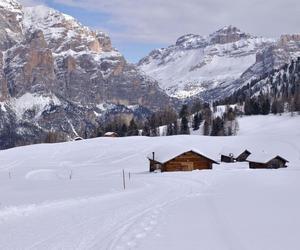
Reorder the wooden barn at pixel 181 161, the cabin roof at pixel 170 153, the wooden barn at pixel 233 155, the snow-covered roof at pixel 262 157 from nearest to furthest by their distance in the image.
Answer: the wooden barn at pixel 181 161 < the cabin roof at pixel 170 153 < the snow-covered roof at pixel 262 157 < the wooden barn at pixel 233 155

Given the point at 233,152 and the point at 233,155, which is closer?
the point at 233,155

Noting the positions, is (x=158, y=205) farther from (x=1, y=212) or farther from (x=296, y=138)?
(x=296, y=138)

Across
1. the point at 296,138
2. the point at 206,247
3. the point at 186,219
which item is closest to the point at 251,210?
the point at 186,219

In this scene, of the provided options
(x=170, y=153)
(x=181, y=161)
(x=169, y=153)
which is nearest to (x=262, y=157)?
(x=181, y=161)

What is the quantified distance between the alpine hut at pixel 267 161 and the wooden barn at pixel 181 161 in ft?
36.9

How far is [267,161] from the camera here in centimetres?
9525

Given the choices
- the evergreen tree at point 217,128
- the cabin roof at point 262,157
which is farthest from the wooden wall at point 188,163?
the evergreen tree at point 217,128

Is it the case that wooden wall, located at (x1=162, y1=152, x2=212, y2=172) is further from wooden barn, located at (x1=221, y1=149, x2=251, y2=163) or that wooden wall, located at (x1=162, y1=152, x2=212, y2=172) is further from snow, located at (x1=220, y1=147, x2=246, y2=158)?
snow, located at (x1=220, y1=147, x2=246, y2=158)

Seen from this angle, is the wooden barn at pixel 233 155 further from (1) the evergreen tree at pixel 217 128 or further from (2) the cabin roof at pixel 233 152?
(1) the evergreen tree at pixel 217 128

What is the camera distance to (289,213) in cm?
2642

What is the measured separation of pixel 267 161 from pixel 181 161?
16992 mm

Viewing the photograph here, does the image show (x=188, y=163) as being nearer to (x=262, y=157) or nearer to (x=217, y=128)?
(x=262, y=157)

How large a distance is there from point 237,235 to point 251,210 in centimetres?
827

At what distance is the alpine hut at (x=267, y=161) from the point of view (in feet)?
314
